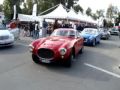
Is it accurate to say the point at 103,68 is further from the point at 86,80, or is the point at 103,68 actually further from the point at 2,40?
the point at 2,40

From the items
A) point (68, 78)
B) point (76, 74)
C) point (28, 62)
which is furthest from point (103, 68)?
point (28, 62)

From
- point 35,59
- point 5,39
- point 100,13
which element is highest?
point 100,13

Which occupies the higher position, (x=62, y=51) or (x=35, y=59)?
(x=62, y=51)

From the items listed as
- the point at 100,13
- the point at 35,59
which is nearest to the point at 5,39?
the point at 35,59

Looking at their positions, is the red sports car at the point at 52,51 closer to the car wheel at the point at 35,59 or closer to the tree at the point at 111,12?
the car wheel at the point at 35,59

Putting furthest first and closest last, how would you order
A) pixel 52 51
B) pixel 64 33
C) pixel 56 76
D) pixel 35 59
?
pixel 64 33 → pixel 35 59 → pixel 52 51 → pixel 56 76

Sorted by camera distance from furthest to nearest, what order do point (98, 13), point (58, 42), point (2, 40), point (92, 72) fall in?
1. point (98, 13)
2. point (2, 40)
3. point (58, 42)
4. point (92, 72)

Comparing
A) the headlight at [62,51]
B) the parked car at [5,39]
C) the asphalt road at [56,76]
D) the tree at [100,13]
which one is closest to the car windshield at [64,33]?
the asphalt road at [56,76]

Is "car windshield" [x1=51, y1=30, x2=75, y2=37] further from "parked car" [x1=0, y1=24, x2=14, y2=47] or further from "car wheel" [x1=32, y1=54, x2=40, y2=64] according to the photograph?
"parked car" [x1=0, y1=24, x2=14, y2=47]

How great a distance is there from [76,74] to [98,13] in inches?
3409

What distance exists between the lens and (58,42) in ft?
30.8

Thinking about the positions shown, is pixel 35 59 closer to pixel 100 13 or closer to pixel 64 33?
pixel 64 33

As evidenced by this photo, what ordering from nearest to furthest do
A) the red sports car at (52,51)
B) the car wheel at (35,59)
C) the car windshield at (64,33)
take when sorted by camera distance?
1. the red sports car at (52,51)
2. the car wheel at (35,59)
3. the car windshield at (64,33)

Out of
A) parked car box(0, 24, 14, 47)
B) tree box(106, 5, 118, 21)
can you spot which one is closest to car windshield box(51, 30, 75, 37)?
parked car box(0, 24, 14, 47)
